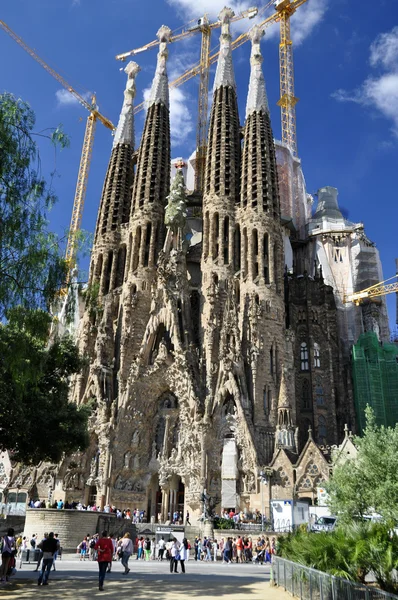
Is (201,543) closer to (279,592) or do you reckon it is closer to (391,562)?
(279,592)

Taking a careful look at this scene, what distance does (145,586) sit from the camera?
39.2ft

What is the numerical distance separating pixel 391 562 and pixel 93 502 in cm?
3099

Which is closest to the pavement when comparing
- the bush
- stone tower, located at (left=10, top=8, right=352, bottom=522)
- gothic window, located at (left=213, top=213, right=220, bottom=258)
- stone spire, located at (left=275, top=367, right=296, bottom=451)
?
the bush

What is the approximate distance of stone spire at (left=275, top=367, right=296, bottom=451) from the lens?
108 ft

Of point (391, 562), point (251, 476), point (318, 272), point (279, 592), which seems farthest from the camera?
point (318, 272)

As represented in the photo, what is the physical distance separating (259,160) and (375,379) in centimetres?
1842

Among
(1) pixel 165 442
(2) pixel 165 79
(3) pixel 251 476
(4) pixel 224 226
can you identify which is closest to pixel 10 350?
(3) pixel 251 476

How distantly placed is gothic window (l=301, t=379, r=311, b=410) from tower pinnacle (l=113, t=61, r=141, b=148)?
27.9 metres

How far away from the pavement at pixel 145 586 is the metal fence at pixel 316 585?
0.31 m

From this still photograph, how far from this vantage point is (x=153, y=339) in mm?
39000

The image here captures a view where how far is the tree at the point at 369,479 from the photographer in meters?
19.1

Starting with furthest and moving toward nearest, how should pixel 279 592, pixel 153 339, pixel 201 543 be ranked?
1. pixel 153 339
2. pixel 201 543
3. pixel 279 592

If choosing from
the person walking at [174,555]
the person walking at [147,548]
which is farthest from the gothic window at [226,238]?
the person walking at [174,555]

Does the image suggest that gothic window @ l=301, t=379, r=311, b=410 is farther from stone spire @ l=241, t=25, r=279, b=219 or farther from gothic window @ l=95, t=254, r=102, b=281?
gothic window @ l=95, t=254, r=102, b=281
